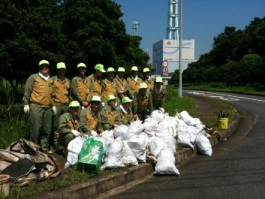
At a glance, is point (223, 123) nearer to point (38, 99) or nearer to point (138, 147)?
point (138, 147)

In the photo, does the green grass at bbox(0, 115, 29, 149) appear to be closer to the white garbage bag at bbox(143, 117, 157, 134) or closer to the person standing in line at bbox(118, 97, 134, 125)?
the person standing in line at bbox(118, 97, 134, 125)

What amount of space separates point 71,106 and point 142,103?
7.83 feet

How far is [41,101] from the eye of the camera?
7.38 meters

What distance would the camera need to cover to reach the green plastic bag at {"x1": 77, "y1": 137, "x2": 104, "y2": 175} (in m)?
5.82

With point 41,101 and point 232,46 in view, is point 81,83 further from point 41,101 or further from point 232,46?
point 232,46

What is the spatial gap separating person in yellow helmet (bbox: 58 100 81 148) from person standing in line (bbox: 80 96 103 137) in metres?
0.11

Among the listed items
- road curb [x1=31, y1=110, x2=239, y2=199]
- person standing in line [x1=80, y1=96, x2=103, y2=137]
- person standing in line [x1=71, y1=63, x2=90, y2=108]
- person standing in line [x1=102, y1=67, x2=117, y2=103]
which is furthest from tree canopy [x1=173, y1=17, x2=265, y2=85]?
road curb [x1=31, y1=110, x2=239, y2=199]

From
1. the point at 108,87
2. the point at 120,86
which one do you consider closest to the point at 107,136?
the point at 108,87

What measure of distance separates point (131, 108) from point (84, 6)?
54.2ft

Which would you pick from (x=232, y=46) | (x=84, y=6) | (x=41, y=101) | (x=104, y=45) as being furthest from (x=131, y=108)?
(x=232, y=46)

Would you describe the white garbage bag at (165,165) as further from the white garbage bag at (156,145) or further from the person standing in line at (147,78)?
the person standing in line at (147,78)

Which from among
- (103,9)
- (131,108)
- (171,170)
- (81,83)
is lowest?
(171,170)

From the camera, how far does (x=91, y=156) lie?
5.86 meters

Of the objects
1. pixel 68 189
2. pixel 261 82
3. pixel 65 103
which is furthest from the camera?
pixel 261 82
